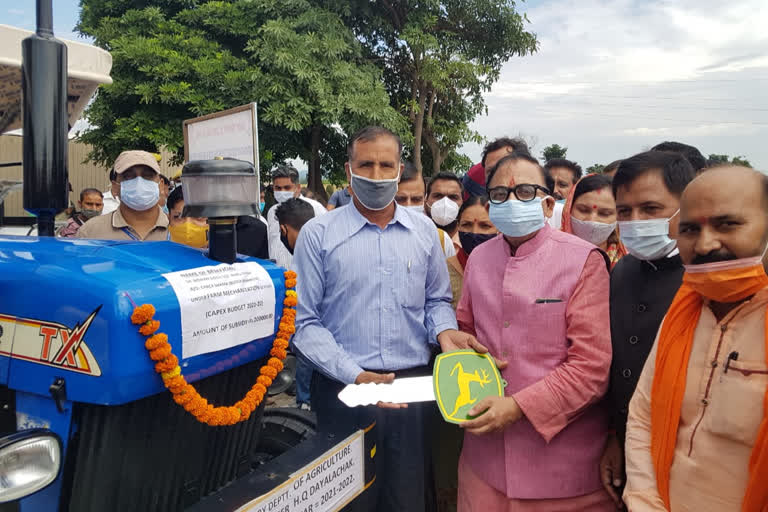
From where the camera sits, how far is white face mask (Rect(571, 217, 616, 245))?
265 centimetres

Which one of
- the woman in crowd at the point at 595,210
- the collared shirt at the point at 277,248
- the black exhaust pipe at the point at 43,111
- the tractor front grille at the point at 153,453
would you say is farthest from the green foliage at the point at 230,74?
the tractor front grille at the point at 153,453

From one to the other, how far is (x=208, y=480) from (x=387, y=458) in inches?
26.5

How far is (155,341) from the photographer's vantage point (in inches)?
55.8

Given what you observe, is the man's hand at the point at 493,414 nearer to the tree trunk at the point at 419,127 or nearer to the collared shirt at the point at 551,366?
the collared shirt at the point at 551,366

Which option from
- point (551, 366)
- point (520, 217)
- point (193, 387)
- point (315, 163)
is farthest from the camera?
point (315, 163)

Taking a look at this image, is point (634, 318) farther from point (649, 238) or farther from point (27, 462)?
point (27, 462)

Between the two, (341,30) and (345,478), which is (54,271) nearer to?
(345,478)

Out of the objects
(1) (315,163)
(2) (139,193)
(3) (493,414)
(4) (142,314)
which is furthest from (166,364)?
(1) (315,163)

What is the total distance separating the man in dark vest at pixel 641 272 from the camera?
1817 millimetres

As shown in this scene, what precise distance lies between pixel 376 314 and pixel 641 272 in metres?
0.95

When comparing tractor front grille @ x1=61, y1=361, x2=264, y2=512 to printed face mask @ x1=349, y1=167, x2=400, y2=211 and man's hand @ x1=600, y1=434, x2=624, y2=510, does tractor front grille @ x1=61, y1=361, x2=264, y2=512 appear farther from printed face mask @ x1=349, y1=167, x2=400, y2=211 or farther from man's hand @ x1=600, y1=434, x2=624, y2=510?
man's hand @ x1=600, y1=434, x2=624, y2=510

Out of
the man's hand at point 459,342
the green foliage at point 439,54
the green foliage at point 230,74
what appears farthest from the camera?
the green foliage at point 439,54

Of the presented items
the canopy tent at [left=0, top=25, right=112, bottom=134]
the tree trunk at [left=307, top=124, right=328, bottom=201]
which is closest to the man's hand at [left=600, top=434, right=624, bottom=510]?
the canopy tent at [left=0, top=25, right=112, bottom=134]

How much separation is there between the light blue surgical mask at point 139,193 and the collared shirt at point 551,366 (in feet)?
7.08
